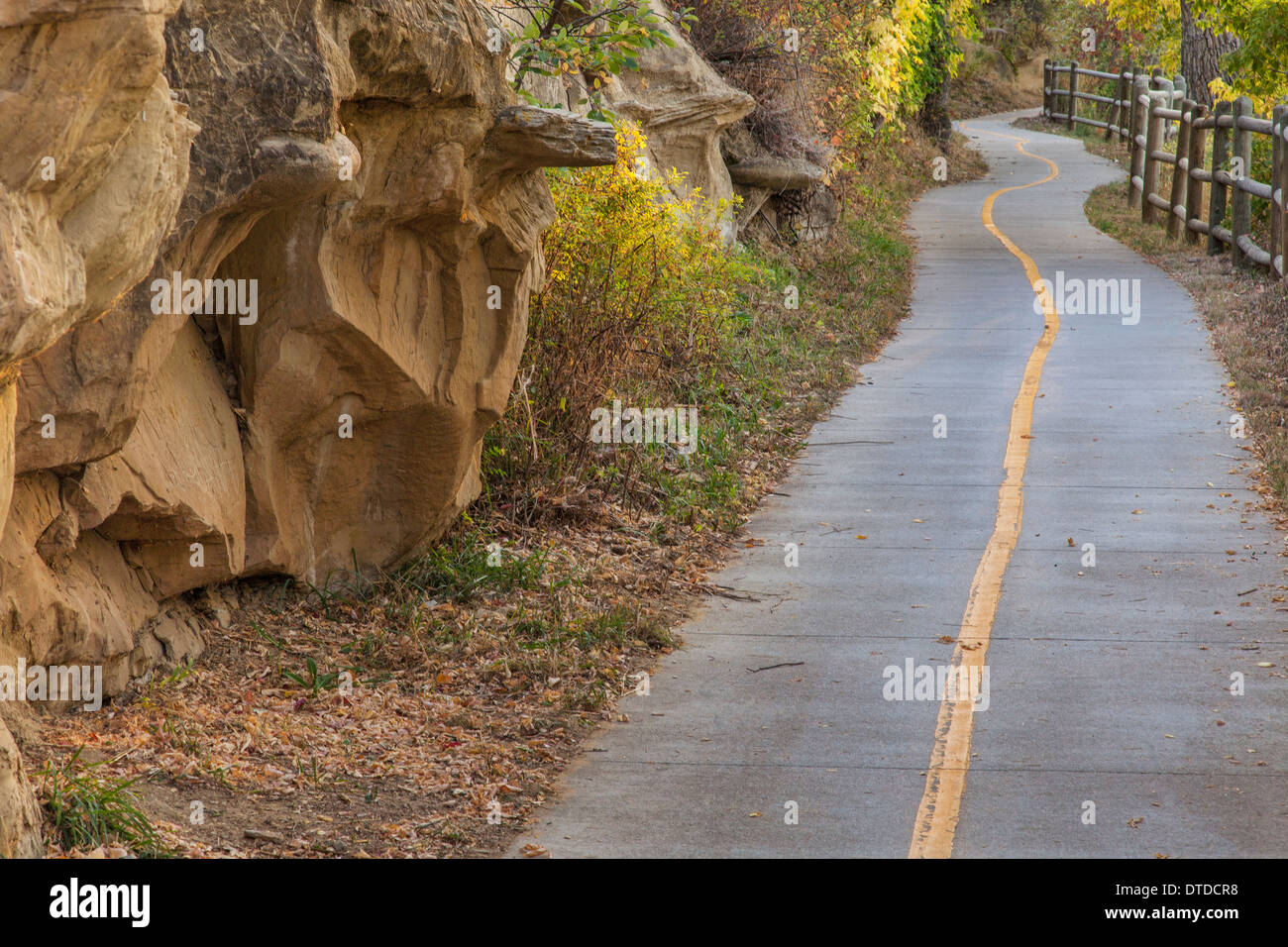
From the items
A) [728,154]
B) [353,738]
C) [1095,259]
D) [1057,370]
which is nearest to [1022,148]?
[1095,259]

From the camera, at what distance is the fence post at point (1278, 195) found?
49.8 ft

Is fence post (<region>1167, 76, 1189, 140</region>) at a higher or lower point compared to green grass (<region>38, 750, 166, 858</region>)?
higher

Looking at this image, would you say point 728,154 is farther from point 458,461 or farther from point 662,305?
point 458,461

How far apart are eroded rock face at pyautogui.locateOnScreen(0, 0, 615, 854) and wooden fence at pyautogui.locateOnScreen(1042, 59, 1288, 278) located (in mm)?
10542

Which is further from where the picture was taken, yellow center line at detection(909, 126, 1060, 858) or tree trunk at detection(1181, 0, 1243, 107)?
tree trunk at detection(1181, 0, 1243, 107)

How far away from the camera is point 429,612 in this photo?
766cm

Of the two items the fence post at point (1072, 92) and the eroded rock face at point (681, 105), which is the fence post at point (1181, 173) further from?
the fence post at point (1072, 92)

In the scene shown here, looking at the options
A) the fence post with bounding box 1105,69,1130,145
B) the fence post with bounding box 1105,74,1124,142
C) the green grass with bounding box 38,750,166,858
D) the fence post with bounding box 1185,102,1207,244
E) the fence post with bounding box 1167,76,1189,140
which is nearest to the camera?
the green grass with bounding box 38,750,166,858

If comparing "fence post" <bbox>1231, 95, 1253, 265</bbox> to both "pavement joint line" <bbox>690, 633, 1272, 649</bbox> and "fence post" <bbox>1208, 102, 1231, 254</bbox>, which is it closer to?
"fence post" <bbox>1208, 102, 1231, 254</bbox>

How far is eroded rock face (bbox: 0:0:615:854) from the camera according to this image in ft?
12.3

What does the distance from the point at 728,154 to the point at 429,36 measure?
11.4 m

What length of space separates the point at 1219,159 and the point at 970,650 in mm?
12883

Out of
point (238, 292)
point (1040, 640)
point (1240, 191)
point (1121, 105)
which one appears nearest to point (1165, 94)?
point (1240, 191)

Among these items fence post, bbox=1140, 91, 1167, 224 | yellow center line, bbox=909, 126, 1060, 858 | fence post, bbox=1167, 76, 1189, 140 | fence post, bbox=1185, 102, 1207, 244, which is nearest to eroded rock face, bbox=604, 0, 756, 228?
yellow center line, bbox=909, 126, 1060, 858
